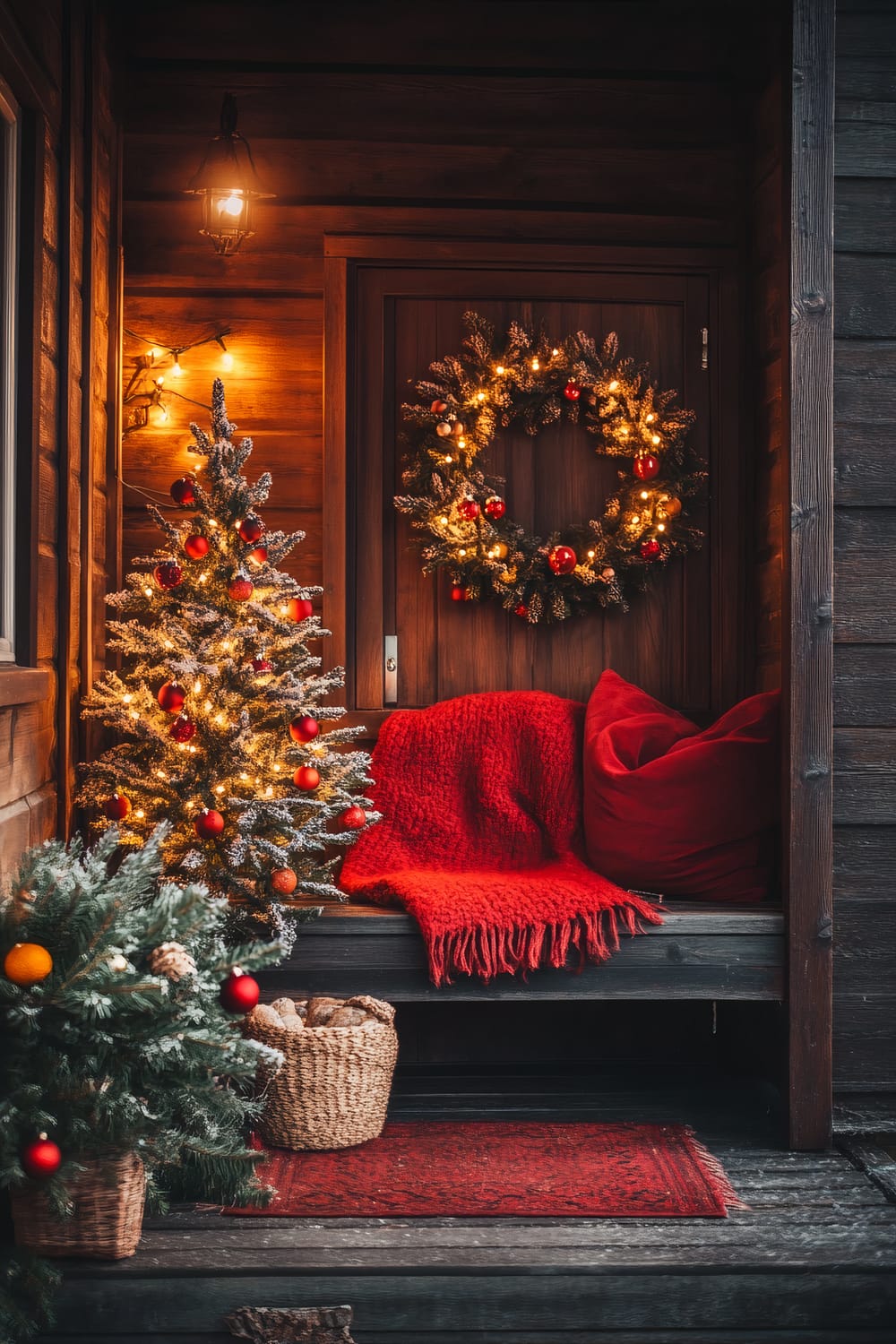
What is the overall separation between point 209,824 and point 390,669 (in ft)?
3.20

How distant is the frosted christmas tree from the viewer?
2.43 m

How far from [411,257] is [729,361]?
3.08 feet

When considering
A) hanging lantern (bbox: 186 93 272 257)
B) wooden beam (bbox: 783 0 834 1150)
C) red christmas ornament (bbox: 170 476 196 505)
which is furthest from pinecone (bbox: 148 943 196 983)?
hanging lantern (bbox: 186 93 272 257)

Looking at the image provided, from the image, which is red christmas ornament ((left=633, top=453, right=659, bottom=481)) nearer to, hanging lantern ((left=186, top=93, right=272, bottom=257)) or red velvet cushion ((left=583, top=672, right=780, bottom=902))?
red velvet cushion ((left=583, top=672, right=780, bottom=902))

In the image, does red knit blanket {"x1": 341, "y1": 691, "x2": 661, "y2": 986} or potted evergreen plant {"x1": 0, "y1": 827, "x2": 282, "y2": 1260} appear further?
red knit blanket {"x1": 341, "y1": 691, "x2": 661, "y2": 986}

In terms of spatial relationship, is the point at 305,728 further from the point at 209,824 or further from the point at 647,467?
the point at 647,467

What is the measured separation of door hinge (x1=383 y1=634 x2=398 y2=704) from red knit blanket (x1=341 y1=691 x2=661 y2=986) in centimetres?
11

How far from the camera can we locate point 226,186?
111 inches

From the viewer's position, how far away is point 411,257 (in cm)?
315

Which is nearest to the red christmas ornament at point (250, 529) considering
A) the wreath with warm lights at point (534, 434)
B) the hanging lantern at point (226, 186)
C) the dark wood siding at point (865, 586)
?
the wreath with warm lights at point (534, 434)

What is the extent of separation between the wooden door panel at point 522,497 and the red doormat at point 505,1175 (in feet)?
3.96

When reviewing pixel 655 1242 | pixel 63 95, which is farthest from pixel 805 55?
pixel 655 1242

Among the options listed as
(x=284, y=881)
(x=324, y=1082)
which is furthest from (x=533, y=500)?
(x=324, y=1082)

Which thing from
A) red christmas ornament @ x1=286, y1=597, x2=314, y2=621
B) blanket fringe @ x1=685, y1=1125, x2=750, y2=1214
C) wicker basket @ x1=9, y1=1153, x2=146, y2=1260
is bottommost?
blanket fringe @ x1=685, y1=1125, x2=750, y2=1214
